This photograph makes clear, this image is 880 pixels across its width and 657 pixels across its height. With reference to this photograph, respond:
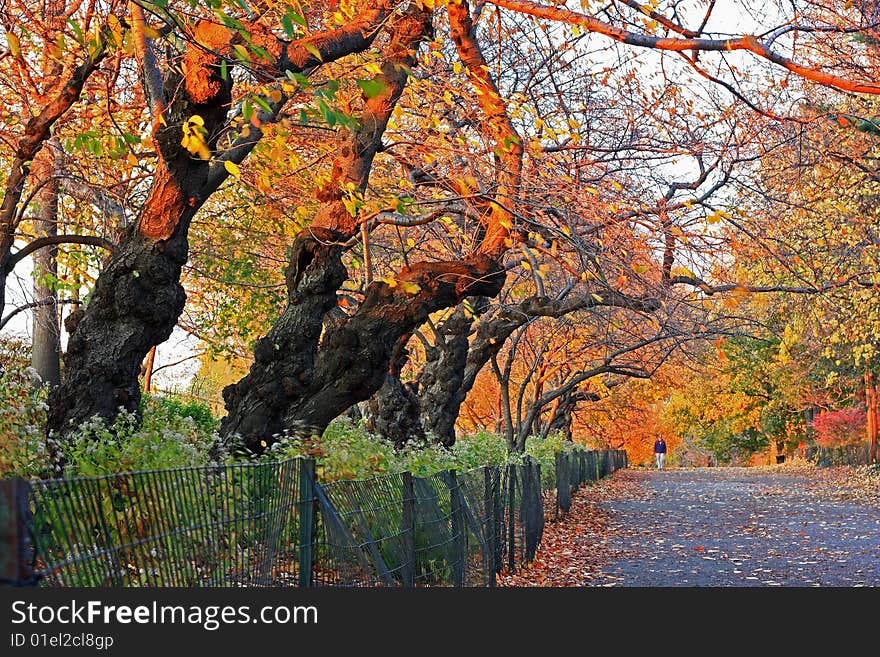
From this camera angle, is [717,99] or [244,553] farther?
[717,99]

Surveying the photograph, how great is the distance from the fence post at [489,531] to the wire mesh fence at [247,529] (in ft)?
0.13

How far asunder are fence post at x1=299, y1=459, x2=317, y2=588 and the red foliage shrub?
3675cm

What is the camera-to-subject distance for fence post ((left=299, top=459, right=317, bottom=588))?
5.63 meters

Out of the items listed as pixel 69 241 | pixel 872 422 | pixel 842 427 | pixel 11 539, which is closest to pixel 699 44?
pixel 11 539

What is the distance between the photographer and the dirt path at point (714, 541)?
37.6 feet

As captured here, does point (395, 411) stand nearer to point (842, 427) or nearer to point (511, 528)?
point (511, 528)

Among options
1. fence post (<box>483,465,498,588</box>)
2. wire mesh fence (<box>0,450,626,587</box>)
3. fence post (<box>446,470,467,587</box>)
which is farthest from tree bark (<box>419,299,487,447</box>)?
fence post (<box>446,470,467,587</box>)

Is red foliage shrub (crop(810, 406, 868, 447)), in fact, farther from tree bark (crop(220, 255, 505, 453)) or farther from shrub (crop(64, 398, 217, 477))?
shrub (crop(64, 398, 217, 477))

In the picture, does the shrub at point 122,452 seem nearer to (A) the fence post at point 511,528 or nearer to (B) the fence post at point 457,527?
(B) the fence post at point 457,527

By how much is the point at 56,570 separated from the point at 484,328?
18.5m

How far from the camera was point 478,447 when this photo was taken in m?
19.6

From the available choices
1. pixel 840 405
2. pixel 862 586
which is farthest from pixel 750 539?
pixel 840 405

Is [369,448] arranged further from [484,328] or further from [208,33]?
[484,328]

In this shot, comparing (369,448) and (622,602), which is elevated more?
(369,448)
